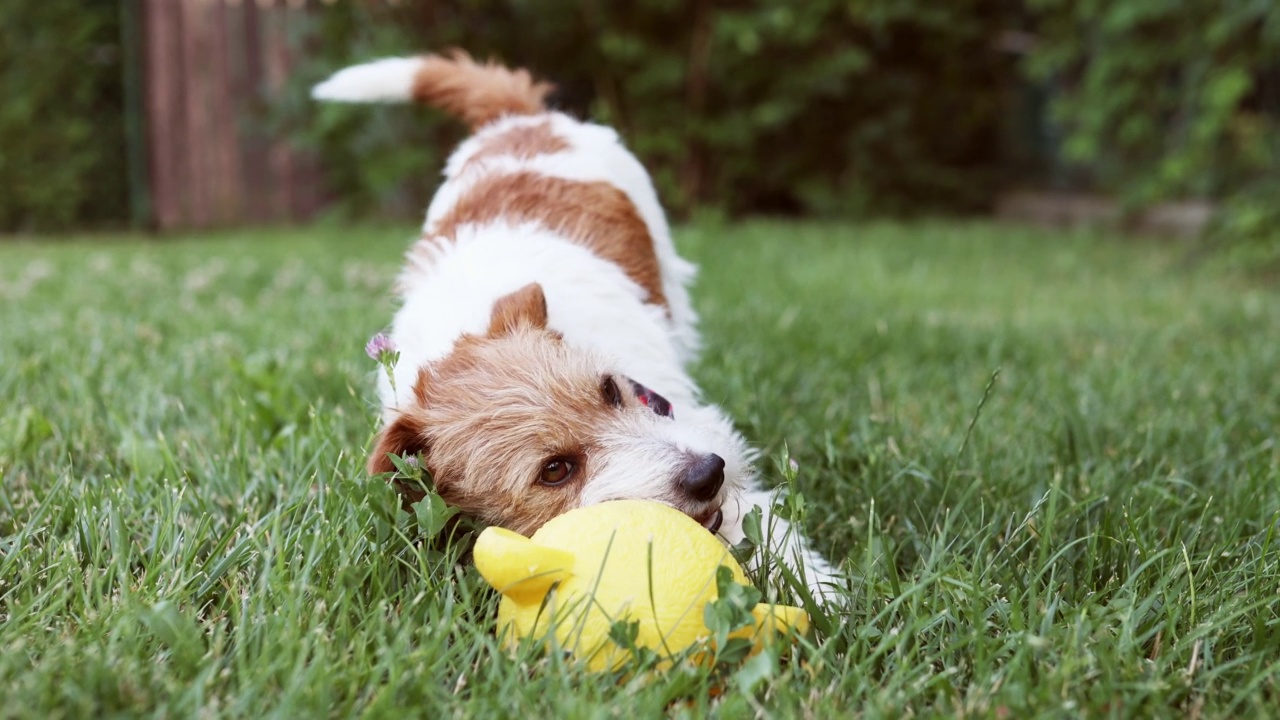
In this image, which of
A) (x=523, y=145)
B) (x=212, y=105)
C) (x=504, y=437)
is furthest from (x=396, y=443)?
(x=212, y=105)

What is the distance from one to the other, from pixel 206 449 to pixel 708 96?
25.2 feet

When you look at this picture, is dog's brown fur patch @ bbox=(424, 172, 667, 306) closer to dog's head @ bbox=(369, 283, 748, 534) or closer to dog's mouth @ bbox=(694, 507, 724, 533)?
dog's head @ bbox=(369, 283, 748, 534)

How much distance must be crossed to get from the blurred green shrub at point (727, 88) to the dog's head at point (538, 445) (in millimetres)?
6983

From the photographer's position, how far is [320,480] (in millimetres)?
2096

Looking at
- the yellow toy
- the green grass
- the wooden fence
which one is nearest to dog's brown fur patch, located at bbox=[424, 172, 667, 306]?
the green grass

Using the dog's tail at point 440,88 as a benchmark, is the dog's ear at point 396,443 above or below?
below

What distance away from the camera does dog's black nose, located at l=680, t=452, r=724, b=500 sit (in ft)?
6.28

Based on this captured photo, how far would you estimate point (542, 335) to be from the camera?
7.35 feet

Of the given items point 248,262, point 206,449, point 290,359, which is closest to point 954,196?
point 248,262

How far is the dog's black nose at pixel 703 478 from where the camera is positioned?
1913 millimetres

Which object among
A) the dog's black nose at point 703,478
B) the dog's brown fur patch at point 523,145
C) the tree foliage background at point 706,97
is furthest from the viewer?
the tree foliage background at point 706,97

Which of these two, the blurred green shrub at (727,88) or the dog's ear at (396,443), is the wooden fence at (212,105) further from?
the dog's ear at (396,443)

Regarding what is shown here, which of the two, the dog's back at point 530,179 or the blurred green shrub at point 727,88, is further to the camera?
the blurred green shrub at point 727,88

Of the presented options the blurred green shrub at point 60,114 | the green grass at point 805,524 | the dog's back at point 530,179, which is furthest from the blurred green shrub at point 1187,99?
Result: the blurred green shrub at point 60,114
